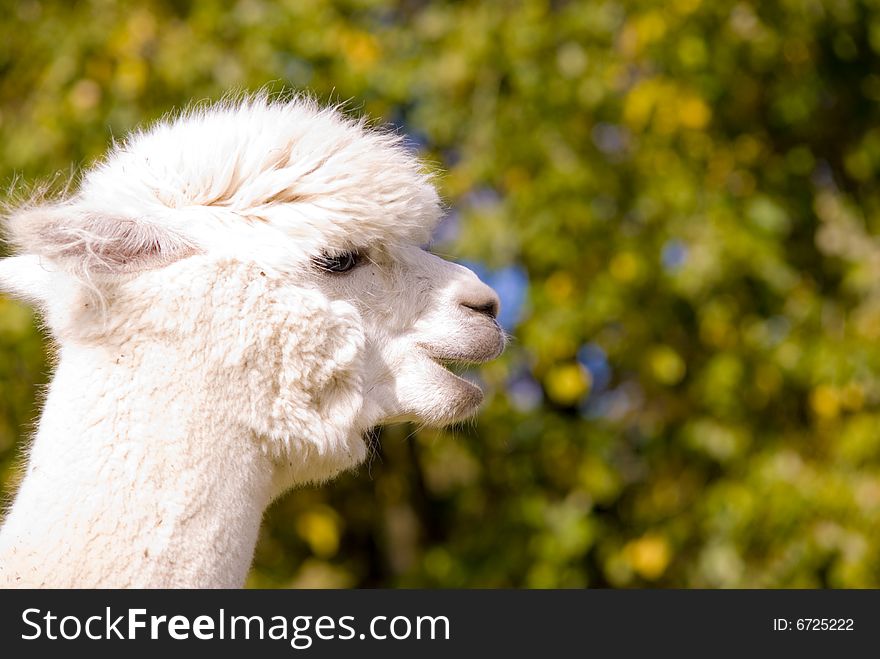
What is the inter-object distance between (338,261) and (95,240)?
453 mm

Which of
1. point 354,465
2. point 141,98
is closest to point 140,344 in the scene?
point 354,465

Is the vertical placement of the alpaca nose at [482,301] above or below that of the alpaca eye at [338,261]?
below

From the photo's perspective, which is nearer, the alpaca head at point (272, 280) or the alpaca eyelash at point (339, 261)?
the alpaca head at point (272, 280)

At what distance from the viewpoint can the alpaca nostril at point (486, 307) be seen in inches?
86.4

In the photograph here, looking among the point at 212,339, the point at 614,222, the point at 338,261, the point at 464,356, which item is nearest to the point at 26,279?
the point at 212,339

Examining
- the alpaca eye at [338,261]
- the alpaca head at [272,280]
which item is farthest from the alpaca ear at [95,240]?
the alpaca eye at [338,261]

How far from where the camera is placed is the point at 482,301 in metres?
2.20

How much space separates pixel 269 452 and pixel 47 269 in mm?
519

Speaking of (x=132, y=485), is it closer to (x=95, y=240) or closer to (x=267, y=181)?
(x=95, y=240)

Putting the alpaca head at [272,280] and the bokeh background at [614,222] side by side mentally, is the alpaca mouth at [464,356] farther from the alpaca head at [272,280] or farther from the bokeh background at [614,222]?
the bokeh background at [614,222]

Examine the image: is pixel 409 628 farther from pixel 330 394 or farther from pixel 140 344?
pixel 140 344

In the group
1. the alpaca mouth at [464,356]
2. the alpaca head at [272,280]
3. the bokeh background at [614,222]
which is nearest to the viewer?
the alpaca head at [272,280]

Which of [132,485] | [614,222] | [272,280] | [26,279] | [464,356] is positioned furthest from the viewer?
[614,222]

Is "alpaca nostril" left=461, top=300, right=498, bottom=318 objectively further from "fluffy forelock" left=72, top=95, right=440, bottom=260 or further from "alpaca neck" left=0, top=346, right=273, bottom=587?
"alpaca neck" left=0, top=346, right=273, bottom=587
